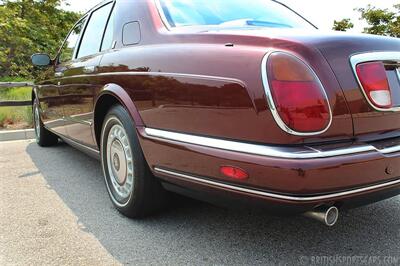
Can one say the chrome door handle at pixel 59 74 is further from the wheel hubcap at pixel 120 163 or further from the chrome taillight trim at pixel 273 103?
the chrome taillight trim at pixel 273 103

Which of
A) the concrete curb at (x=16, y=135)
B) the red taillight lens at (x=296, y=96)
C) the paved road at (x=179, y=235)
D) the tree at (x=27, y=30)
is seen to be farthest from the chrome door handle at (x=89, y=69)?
the tree at (x=27, y=30)

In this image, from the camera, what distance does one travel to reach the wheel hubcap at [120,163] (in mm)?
2846

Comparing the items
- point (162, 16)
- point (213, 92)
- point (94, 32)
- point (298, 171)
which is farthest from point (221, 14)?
point (94, 32)

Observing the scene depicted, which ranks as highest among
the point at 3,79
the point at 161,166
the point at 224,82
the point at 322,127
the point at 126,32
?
the point at 126,32

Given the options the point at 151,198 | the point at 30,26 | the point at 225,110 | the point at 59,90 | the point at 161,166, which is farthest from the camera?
the point at 30,26

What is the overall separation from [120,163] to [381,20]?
17.5 metres

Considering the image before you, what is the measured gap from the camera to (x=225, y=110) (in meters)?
2.02

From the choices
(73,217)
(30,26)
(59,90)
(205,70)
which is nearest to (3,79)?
(30,26)

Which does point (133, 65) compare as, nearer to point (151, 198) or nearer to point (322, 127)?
point (151, 198)

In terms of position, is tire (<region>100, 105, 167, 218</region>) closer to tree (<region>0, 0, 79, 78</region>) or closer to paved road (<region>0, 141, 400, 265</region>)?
paved road (<region>0, 141, 400, 265</region>)

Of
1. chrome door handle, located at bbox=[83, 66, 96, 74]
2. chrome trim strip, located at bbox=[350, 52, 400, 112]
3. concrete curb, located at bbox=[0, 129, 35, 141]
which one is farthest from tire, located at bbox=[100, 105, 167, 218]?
concrete curb, located at bbox=[0, 129, 35, 141]

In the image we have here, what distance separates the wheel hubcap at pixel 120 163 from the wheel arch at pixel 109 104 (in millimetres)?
208

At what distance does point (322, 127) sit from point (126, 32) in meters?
1.74

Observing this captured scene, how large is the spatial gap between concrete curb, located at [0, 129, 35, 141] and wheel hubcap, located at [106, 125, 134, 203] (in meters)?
4.50
